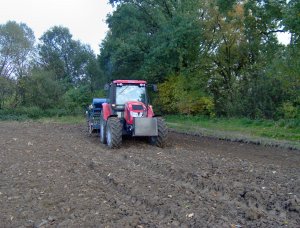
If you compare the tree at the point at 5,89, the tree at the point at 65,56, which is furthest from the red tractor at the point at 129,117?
the tree at the point at 65,56

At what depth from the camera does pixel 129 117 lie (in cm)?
1401

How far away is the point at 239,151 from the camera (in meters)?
13.0

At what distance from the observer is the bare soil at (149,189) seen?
585 cm

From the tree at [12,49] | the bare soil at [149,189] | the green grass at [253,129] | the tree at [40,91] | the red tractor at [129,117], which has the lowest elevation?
the bare soil at [149,189]

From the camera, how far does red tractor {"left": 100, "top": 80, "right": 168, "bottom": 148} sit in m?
13.4

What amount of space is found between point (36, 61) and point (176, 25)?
31.3 m

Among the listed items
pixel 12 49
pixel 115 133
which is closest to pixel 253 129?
pixel 115 133

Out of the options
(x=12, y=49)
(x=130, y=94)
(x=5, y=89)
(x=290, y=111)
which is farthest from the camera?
(x=12, y=49)

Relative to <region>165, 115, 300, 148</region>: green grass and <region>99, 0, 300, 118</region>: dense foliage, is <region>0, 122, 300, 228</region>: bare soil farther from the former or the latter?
<region>99, 0, 300, 118</region>: dense foliage

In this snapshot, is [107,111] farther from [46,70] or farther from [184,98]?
[46,70]

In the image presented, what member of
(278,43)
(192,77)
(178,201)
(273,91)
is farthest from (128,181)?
(192,77)

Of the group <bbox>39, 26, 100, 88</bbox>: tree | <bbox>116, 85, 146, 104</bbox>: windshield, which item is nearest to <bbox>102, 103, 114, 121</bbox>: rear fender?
<bbox>116, 85, 146, 104</bbox>: windshield

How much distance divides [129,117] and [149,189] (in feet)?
21.8

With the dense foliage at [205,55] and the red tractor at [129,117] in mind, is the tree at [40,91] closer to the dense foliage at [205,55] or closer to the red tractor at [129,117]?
the dense foliage at [205,55]
